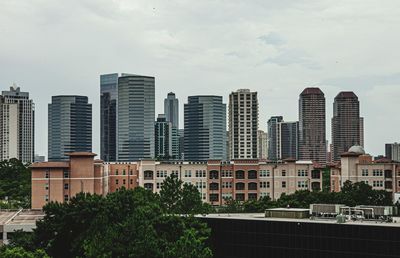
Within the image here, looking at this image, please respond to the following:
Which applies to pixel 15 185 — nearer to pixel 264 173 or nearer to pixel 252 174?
pixel 252 174

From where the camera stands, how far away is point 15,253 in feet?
185

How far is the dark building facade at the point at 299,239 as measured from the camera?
183 feet

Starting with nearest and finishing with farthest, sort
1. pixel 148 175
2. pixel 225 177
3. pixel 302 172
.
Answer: pixel 148 175, pixel 225 177, pixel 302 172

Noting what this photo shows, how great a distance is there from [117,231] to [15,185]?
4616 inches

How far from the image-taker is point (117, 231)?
2377 inches

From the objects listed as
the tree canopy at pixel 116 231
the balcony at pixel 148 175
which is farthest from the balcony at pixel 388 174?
the tree canopy at pixel 116 231

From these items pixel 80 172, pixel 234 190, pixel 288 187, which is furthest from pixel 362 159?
pixel 80 172

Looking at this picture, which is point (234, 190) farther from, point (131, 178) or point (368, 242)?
point (368, 242)

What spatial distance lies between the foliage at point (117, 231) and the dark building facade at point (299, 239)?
2.21m

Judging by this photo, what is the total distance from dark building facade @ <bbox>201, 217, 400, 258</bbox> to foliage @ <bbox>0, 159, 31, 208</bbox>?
81387mm

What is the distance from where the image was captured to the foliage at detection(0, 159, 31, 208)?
149750 millimetres

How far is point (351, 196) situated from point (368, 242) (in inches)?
2175

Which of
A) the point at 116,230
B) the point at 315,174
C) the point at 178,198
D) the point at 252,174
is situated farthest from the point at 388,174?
the point at 116,230

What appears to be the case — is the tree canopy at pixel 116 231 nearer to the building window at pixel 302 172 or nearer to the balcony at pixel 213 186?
the balcony at pixel 213 186
